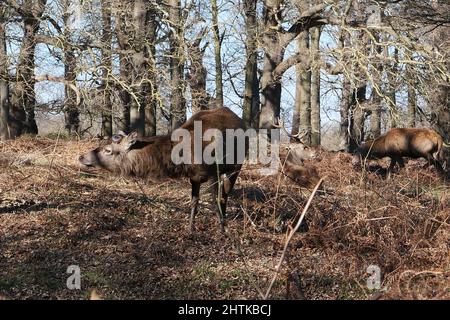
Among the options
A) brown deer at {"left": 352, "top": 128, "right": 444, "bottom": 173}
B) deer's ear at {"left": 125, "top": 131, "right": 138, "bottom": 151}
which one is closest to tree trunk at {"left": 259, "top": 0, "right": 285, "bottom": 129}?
brown deer at {"left": 352, "top": 128, "right": 444, "bottom": 173}

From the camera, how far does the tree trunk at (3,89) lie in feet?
58.6

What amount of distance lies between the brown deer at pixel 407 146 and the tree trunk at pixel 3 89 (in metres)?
11.0

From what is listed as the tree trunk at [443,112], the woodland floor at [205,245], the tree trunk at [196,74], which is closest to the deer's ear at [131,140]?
the woodland floor at [205,245]

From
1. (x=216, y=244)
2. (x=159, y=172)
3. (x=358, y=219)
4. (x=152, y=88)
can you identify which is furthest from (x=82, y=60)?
(x=358, y=219)

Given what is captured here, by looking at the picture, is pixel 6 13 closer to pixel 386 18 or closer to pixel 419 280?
pixel 386 18

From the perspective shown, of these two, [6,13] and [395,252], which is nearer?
[395,252]

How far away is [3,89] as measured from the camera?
1930cm

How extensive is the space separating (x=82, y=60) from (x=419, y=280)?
1274 centimetres

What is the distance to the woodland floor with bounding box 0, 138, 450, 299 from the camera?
7133 millimetres

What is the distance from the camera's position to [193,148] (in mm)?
9312

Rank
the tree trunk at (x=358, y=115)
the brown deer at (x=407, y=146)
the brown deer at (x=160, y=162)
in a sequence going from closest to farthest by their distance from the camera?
the brown deer at (x=160, y=162) → the brown deer at (x=407, y=146) → the tree trunk at (x=358, y=115)

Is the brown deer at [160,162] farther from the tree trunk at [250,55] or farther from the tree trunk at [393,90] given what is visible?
the tree trunk at [250,55]

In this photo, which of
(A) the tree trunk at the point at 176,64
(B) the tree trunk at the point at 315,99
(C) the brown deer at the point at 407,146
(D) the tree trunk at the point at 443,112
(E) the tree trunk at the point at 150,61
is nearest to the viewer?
(D) the tree trunk at the point at 443,112

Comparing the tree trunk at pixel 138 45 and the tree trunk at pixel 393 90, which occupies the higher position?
the tree trunk at pixel 138 45
